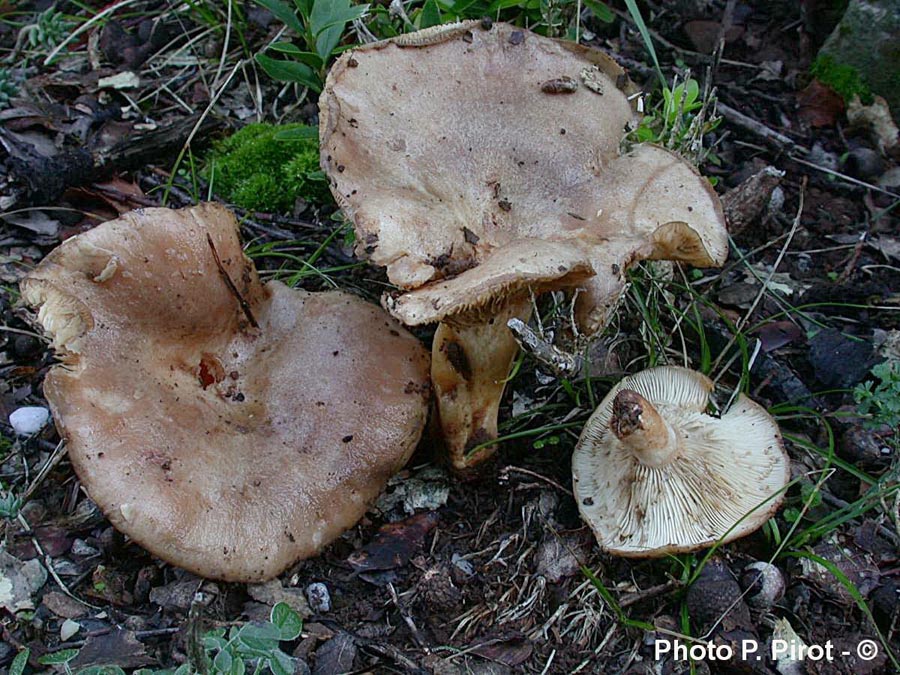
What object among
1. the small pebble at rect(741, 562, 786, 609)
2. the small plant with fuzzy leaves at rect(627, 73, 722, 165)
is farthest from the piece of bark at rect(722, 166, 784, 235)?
the small pebble at rect(741, 562, 786, 609)

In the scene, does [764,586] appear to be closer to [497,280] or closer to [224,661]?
[497,280]

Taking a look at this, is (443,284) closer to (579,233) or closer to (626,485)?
(579,233)

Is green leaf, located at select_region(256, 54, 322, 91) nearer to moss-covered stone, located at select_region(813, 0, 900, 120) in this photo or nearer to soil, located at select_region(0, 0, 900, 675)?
soil, located at select_region(0, 0, 900, 675)

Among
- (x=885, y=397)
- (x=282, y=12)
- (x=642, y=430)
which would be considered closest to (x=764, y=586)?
(x=642, y=430)

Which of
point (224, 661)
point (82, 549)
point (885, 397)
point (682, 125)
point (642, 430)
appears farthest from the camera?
point (682, 125)

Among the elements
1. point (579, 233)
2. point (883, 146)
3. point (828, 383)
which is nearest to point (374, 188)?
point (579, 233)

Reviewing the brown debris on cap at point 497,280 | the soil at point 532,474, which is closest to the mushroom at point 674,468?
the soil at point 532,474
